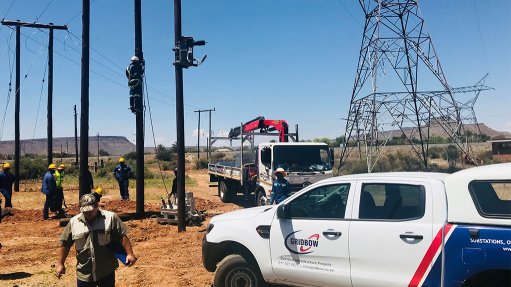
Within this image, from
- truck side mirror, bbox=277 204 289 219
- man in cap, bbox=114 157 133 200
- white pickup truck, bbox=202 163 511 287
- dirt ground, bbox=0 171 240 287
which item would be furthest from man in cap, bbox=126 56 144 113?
truck side mirror, bbox=277 204 289 219

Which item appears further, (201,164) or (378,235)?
(201,164)

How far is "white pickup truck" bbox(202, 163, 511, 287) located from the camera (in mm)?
3951

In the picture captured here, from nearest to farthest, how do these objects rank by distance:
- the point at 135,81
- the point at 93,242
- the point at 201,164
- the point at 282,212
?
the point at 93,242 → the point at 282,212 → the point at 135,81 → the point at 201,164

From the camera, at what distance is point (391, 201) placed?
465 centimetres

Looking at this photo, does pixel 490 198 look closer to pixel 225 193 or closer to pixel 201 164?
pixel 225 193

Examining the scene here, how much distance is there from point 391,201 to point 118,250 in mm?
2932

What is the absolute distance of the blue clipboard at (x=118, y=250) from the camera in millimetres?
4500

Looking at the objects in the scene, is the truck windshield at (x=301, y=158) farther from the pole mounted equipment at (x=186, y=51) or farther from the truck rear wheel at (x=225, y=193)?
the truck rear wheel at (x=225, y=193)

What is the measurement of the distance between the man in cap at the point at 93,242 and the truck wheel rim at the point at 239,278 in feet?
4.67

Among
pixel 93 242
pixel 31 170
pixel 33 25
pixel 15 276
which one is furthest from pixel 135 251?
pixel 31 170

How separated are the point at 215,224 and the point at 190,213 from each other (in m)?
6.64

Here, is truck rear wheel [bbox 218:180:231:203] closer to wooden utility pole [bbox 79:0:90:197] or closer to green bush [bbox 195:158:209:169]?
wooden utility pole [bbox 79:0:90:197]

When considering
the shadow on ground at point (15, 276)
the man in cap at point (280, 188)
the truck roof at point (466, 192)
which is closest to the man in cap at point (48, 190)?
the shadow on ground at point (15, 276)

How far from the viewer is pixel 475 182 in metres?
4.12
